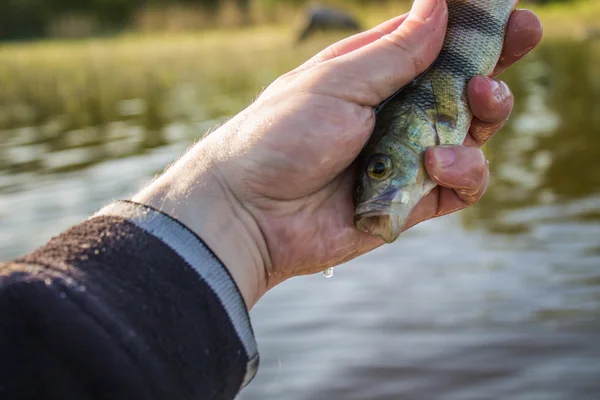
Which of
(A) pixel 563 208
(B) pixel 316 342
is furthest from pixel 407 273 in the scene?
(A) pixel 563 208

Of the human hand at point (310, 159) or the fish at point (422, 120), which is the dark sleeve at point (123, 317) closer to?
the human hand at point (310, 159)

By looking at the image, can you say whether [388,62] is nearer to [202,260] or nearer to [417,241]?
[202,260]

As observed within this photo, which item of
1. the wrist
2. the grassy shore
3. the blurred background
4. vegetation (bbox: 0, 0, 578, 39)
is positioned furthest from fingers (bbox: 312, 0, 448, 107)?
vegetation (bbox: 0, 0, 578, 39)

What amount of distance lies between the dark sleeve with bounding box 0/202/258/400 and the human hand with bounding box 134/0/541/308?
1.11 ft

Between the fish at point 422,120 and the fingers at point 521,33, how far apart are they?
0.21ft

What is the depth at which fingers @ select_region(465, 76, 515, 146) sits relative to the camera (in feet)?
11.7

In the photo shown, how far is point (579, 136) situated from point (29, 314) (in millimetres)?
11237

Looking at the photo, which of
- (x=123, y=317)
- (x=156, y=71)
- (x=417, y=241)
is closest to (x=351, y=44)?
(x=123, y=317)

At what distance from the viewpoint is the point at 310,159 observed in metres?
3.34

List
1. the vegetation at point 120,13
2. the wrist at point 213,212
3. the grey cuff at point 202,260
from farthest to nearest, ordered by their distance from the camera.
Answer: the vegetation at point 120,13 < the wrist at point 213,212 < the grey cuff at point 202,260

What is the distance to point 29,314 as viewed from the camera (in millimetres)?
2227

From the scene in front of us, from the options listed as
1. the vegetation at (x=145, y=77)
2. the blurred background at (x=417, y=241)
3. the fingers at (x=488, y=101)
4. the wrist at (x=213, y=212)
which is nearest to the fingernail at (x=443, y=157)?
the fingers at (x=488, y=101)

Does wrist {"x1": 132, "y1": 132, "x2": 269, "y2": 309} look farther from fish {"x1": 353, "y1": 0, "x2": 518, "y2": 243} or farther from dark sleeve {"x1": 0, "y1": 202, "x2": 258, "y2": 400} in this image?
fish {"x1": 353, "y1": 0, "x2": 518, "y2": 243}

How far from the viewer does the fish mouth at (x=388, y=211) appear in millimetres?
3223
